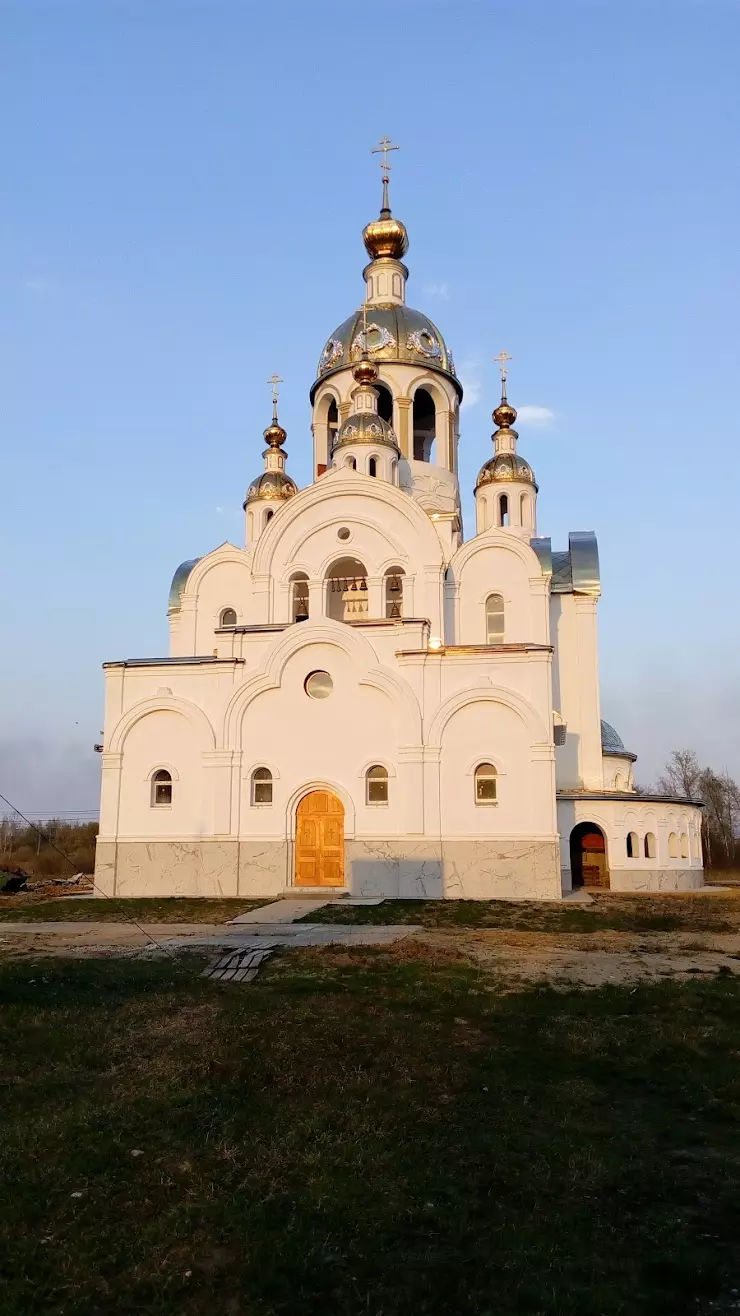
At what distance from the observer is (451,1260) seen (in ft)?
13.4

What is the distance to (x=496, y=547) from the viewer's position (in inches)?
907

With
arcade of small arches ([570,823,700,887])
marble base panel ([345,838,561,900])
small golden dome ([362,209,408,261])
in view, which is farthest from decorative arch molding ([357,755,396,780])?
small golden dome ([362,209,408,261])

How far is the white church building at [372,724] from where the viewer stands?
1992 cm

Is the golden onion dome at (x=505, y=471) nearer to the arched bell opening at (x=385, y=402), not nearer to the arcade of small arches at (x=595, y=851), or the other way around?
the arched bell opening at (x=385, y=402)

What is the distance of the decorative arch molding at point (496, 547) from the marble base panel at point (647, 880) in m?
7.35

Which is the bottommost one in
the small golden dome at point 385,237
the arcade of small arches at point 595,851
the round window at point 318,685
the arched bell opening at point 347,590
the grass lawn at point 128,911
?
the grass lawn at point 128,911

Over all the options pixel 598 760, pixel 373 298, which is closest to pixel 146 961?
pixel 598 760

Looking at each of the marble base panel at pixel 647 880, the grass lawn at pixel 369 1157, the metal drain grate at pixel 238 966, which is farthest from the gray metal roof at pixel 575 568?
the grass lawn at pixel 369 1157

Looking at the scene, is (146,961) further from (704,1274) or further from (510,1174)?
(704,1274)

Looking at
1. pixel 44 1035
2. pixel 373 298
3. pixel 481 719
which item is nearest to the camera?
pixel 44 1035

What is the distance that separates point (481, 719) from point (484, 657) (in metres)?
1.27

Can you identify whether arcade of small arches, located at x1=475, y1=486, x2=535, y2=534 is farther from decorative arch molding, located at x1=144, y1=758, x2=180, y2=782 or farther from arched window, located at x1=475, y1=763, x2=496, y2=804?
decorative arch molding, located at x1=144, y1=758, x2=180, y2=782

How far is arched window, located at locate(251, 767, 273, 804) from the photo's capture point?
20.8 metres

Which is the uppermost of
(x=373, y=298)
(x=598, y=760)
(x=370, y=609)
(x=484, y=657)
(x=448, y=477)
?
(x=373, y=298)
